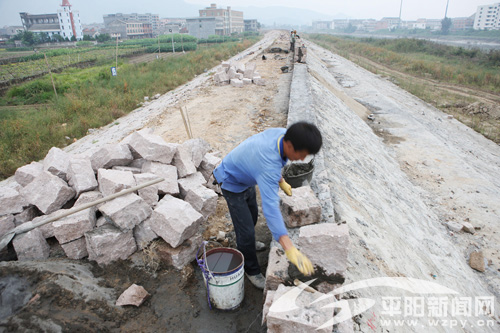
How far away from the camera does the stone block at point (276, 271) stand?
2.42 meters

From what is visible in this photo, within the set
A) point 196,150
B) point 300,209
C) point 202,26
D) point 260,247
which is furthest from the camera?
point 202,26

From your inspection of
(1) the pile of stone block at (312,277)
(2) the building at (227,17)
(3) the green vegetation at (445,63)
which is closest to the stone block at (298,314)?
(1) the pile of stone block at (312,277)

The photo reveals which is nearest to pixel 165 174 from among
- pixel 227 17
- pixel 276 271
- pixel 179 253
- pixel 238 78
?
pixel 179 253

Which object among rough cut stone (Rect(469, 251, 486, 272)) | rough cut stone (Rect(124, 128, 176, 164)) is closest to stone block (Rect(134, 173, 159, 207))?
rough cut stone (Rect(124, 128, 176, 164))

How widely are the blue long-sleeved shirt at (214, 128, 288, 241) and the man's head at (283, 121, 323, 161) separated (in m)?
0.13

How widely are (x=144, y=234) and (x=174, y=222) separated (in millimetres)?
516

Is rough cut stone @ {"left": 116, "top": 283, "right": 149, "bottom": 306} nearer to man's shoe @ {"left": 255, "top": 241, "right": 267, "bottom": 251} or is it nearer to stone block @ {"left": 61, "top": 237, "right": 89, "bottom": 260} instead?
stone block @ {"left": 61, "top": 237, "right": 89, "bottom": 260}

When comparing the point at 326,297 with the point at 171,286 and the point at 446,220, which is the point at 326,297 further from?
the point at 446,220

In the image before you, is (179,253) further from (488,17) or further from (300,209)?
(488,17)

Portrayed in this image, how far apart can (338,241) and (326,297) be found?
42 cm

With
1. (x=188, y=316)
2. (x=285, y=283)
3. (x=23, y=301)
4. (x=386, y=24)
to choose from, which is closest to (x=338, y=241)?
(x=285, y=283)

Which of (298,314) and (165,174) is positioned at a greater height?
(165,174)

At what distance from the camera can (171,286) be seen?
3.01 m

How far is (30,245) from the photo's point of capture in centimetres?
308
